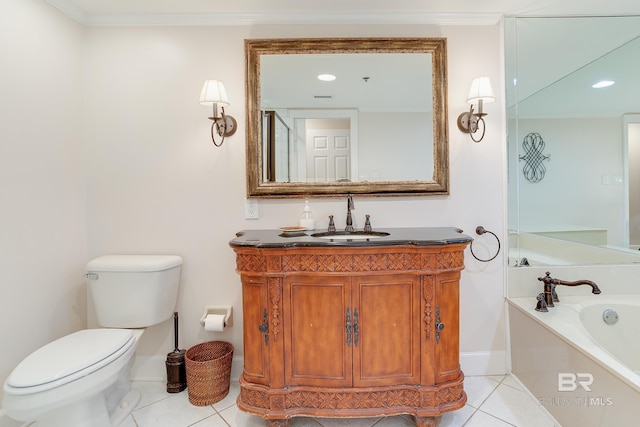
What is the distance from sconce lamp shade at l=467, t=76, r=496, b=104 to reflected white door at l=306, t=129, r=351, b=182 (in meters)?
0.78

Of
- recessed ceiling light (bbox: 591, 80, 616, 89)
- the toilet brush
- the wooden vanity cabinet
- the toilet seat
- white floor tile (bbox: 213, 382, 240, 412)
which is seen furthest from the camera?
recessed ceiling light (bbox: 591, 80, 616, 89)


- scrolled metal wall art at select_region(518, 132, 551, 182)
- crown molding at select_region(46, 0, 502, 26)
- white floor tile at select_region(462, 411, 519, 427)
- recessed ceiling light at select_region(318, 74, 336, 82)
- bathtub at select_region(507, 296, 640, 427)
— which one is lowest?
white floor tile at select_region(462, 411, 519, 427)

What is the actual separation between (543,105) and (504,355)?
1750 mm

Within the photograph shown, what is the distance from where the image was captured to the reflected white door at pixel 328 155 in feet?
6.18

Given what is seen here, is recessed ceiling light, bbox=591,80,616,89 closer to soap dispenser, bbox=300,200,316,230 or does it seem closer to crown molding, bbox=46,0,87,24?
soap dispenser, bbox=300,200,316,230

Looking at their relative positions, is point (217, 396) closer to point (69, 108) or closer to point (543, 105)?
point (69, 108)

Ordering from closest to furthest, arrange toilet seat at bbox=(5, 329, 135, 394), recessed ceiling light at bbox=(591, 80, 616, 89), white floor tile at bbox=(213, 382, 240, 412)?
1. toilet seat at bbox=(5, 329, 135, 394)
2. white floor tile at bbox=(213, 382, 240, 412)
3. recessed ceiling light at bbox=(591, 80, 616, 89)

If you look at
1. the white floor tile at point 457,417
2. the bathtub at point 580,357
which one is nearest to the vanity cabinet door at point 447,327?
the white floor tile at point 457,417

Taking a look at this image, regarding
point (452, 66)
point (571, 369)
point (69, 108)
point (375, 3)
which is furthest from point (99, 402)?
point (452, 66)

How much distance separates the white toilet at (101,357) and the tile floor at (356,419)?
14 centimetres

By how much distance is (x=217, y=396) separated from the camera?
1.69 metres

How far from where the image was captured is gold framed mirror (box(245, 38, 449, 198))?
187cm

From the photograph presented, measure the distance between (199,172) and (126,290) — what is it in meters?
0.81

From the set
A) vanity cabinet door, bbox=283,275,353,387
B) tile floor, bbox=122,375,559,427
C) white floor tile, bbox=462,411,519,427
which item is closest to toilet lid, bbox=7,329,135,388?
tile floor, bbox=122,375,559,427
